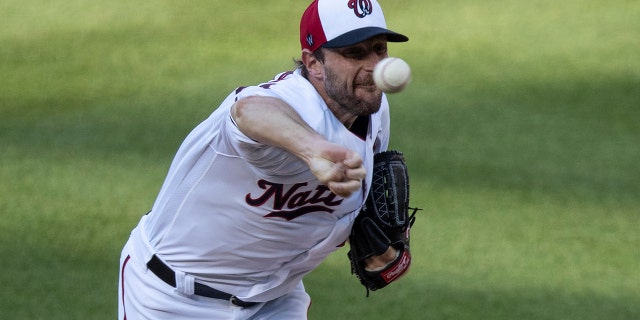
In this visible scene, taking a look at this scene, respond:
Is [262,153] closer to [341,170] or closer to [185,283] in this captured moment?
[341,170]

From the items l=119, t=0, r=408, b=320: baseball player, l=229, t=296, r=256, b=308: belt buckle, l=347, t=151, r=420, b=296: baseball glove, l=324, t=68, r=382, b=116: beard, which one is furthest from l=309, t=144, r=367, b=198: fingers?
l=229, t=296, r=256, b=308: belt buckle

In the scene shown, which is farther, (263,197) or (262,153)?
(263,197)

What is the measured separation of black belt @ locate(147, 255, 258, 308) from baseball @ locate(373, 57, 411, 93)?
106 centimetres

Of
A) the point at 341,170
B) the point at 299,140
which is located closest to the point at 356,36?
the point at 299,140

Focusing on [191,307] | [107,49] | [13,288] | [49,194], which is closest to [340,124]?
[191,307]

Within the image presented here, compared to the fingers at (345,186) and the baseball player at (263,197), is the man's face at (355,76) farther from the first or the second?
the fingers at (345,186)

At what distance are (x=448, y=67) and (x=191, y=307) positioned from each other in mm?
4976

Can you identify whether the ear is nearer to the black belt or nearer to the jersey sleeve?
the jersey sleeve

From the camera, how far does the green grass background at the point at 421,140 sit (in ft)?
18.4

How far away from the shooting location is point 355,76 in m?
3.37

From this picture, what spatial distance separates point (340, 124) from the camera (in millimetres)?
3426

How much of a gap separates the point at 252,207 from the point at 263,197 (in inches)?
2.6

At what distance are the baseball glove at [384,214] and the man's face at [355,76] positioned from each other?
0.30 meters

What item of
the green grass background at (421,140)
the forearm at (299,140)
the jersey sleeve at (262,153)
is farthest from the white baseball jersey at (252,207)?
the green grass background at (421,140)
